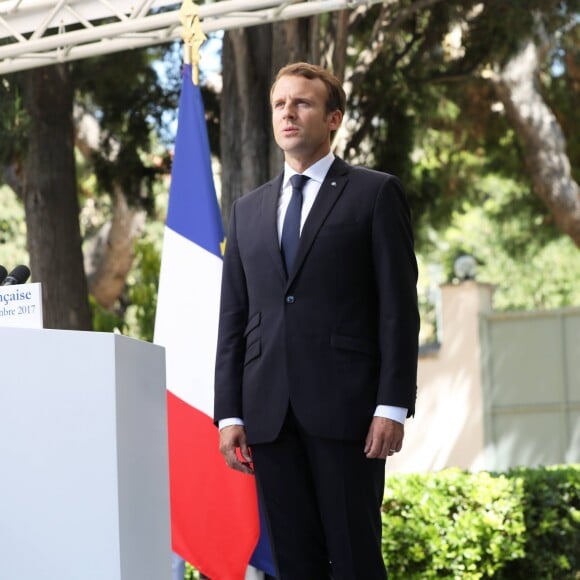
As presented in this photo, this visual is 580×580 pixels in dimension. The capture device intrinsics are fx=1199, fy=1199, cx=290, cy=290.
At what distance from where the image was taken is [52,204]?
26.9ft

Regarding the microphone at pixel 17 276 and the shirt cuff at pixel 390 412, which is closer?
the microphone at pixel 17 276

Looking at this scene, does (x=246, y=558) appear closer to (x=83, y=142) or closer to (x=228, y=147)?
(x=228, y=147)

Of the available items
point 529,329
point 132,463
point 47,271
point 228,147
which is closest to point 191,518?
point 132,463

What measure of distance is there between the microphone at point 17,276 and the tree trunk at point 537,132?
875cm

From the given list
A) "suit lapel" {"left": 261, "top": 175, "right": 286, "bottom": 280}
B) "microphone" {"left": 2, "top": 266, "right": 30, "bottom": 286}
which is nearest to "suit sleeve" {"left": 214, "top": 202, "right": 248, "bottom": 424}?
"suit lapel" {"left": 261, "top": 175, "right": 286, "bottom": 280}

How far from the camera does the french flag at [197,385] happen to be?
14.4 ft

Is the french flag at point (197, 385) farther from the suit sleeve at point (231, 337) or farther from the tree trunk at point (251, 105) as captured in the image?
the tree trunk at point (251, 105)

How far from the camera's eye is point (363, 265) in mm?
2963

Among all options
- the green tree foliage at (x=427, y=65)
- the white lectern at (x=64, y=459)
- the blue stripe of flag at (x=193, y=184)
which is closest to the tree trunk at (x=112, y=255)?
the green tree foliage at (x=427, y=65)

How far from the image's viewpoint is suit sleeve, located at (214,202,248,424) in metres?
3.03

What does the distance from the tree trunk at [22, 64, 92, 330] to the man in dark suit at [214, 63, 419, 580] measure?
526 centimetres

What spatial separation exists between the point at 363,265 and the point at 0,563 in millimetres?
1163

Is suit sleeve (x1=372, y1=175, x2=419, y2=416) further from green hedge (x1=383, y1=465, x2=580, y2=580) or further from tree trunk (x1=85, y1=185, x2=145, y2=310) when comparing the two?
tree trunk (x1=85, y1=185, x2=145, y2=310)

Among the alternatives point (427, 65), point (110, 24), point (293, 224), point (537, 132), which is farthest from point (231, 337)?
point (537, 132)
